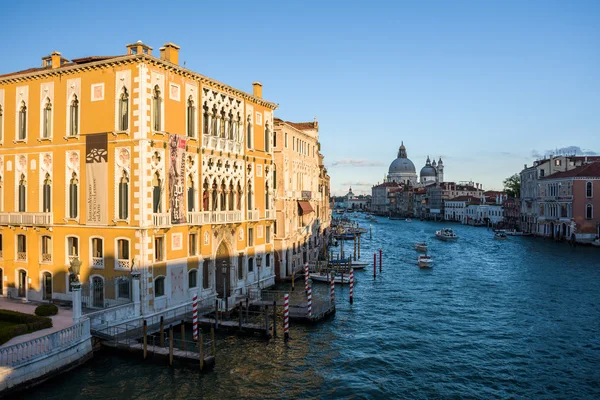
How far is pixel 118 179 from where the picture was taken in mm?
21641

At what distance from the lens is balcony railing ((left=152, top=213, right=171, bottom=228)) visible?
2131 cm

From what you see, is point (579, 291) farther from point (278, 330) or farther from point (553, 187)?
point (553, 187)

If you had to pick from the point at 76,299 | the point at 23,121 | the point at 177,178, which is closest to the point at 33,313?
the point at 76,299

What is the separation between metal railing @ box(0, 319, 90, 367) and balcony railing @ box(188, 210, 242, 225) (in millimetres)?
7037

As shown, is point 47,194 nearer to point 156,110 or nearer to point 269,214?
point 156,110

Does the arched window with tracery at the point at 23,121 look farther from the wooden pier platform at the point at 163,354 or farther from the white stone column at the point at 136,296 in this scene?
the wooden pier platform at the point at 163,354

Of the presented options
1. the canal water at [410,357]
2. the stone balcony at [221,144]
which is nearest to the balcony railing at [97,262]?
the canal water at [410,357]

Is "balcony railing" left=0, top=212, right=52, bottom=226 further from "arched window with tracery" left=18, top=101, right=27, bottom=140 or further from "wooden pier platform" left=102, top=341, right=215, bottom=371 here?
"wooden pier platform" left=102, top=341, right=215, bottom=371

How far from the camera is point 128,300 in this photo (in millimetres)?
21297

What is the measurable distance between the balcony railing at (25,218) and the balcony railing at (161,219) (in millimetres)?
5790

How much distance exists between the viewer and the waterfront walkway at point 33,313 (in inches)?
666

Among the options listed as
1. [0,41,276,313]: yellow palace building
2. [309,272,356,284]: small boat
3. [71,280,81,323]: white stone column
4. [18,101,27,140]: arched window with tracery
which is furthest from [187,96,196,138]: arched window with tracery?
[309,272,356,284]: small boat

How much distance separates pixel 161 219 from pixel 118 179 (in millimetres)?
2538

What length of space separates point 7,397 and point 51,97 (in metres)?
14.1
